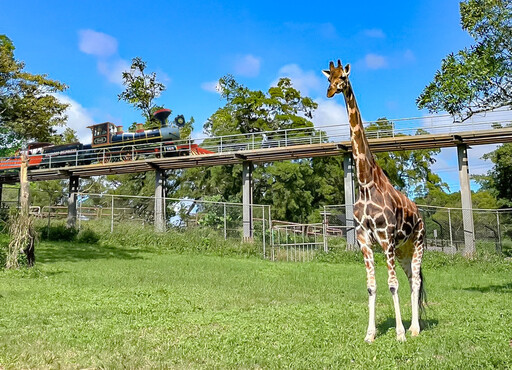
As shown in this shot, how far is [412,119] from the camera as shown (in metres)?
23.2

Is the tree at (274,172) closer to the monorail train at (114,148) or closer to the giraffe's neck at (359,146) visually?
the monorail train at (114,148)

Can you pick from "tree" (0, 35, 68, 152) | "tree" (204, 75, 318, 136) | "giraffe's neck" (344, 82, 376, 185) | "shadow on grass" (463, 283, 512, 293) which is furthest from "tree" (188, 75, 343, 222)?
"giraffe's neck" (344, 82, 376, 185)

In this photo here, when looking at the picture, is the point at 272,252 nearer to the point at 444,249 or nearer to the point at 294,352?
the point at 444,249

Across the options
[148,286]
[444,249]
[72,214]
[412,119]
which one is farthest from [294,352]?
[72,214]

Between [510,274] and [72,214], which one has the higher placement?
[72,214]

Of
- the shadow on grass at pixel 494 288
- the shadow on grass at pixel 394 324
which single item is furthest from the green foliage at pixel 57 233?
the shadow on grass at pixel 394 324

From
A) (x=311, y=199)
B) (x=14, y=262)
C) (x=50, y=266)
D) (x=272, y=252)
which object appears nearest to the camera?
(x=14, y=262)

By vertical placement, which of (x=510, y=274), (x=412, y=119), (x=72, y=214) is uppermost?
(x=412, y=119)

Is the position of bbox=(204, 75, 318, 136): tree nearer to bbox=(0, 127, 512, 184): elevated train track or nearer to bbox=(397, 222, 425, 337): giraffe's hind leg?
bbox=(0, 127, 512, 184): elevated train track

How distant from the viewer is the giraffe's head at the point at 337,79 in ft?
21.0

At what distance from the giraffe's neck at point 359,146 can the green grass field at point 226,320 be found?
2.17 metres

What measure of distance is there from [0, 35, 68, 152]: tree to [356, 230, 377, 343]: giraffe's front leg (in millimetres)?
19826

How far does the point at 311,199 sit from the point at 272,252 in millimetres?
14371

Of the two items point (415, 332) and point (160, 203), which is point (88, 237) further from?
point (415, 332)
